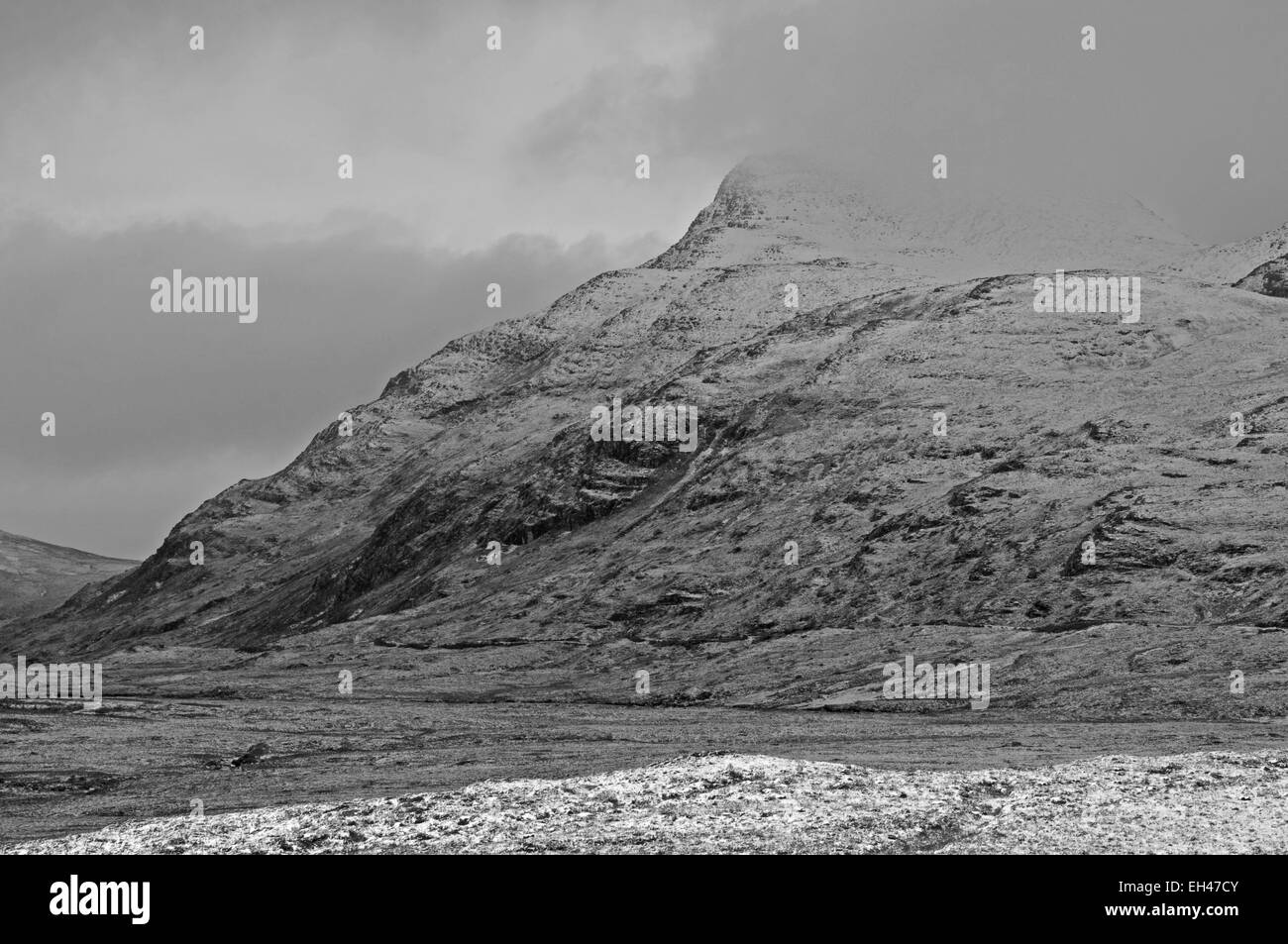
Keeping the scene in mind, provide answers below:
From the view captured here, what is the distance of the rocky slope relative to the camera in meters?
30.7

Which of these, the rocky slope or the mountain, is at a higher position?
the mountain

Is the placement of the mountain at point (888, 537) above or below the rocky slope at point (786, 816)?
above

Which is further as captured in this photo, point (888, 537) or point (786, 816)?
point (888, 537)

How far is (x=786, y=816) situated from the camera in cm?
3231

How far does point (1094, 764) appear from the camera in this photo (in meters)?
38.2

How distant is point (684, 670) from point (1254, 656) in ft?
132

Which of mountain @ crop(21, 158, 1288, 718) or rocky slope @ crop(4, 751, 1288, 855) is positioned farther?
mountain @ crop(21, 158, 1288, 718)

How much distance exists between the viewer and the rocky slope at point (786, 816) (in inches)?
1210

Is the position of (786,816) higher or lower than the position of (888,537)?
lower

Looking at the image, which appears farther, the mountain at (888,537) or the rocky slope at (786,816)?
the mountain at (888,537)

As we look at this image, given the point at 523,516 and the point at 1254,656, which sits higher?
the point at 523,516
